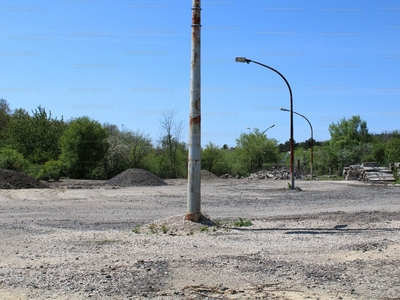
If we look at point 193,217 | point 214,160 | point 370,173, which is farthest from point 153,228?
point 214,160

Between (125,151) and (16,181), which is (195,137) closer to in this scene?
(16,181)

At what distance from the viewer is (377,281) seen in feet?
22.3

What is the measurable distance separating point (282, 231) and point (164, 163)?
5225 cm

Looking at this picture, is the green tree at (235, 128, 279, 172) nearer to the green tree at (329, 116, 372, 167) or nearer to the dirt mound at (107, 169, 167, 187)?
the green tree at (329, 116, 372, 167)

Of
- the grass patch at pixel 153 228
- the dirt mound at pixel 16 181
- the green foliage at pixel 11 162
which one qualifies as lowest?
the grass patch at pixel 153 228

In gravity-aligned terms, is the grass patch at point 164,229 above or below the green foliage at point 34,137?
below

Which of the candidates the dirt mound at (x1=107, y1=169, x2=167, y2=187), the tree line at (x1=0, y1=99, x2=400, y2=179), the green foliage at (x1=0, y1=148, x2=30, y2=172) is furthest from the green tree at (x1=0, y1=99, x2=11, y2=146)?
the dirt mound at (x1=107, y1=169, x2=167, y2=187)

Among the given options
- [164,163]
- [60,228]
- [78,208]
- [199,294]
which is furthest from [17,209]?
[164,163]

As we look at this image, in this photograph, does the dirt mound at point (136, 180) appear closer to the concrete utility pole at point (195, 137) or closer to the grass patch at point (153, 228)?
the concrete utility pole at point (195, 137)

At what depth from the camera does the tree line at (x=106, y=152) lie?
5384 cm

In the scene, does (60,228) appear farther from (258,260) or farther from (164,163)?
(164,163)

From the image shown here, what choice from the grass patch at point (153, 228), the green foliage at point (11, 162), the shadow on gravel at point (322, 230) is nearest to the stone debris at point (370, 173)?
the green foliage at point (11, 162)

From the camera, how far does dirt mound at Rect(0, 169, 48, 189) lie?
32.5m

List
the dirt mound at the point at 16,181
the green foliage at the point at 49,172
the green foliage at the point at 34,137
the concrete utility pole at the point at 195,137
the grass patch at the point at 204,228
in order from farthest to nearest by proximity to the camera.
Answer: the green foliage at the point at 34,137
the green foliage at the point at 49,172
the dirt mound at the point at 16,181
the concrete utility pole at the point at 195,137
the grass patch at the point at 204,228
